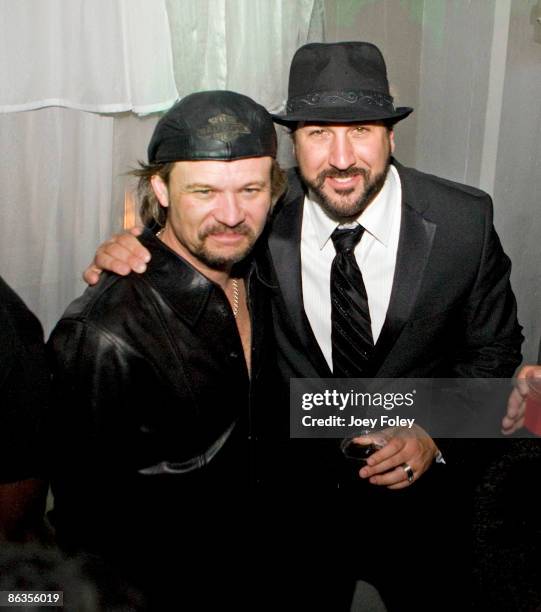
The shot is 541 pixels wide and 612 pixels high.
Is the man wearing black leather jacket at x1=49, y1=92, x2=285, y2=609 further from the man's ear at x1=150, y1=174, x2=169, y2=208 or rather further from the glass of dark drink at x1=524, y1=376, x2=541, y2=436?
the glass of dark drink at x1=524, y1=376, x2=541, y2=436

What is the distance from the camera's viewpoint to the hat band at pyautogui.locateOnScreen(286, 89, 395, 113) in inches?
63.7

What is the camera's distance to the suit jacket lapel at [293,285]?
1677mm

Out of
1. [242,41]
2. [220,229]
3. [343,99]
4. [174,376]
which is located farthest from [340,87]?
[174,376]

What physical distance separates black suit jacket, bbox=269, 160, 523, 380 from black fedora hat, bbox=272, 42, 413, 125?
239 mm

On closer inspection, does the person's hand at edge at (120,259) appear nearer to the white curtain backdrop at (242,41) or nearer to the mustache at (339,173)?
the mustache at (339,173)

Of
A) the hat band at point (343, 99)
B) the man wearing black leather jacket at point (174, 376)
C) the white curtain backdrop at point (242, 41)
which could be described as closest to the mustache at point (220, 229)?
the man wearing black leather jacket at point (174, 376)

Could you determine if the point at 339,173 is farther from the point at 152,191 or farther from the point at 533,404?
the point at 533,404

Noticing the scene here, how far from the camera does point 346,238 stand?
1.70 metres

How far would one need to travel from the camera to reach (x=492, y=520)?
878 mm

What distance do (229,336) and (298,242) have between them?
0.42m

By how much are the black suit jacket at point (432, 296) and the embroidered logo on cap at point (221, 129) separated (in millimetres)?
431

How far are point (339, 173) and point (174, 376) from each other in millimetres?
666

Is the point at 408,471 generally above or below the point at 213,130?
below

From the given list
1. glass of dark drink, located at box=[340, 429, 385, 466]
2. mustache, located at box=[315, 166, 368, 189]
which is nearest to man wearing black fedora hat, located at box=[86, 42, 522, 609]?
mustache, located at box=[315, 166, 368, 189]
